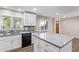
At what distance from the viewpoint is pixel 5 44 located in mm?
2727

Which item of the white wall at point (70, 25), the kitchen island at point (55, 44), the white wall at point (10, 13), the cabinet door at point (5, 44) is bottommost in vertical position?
the cabinet door at point (5, 44)

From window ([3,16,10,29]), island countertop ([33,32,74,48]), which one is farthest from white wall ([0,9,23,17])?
island countertop ([33,32,74,48])

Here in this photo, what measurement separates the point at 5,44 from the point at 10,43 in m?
0.19

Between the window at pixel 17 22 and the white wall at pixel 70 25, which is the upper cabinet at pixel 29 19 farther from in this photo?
the white wall at pixel 70 25

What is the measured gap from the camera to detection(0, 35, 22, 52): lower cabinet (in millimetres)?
2650

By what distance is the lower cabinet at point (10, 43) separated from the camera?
2.65m

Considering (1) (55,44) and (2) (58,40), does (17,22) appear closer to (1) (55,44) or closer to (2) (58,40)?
(2) (58,40)

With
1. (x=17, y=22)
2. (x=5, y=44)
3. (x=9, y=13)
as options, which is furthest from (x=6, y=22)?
(x=5, y=44)

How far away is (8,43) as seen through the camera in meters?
2.81

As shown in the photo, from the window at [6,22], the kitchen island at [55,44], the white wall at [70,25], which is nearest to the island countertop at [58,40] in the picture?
the kitchen island at [55,44]
